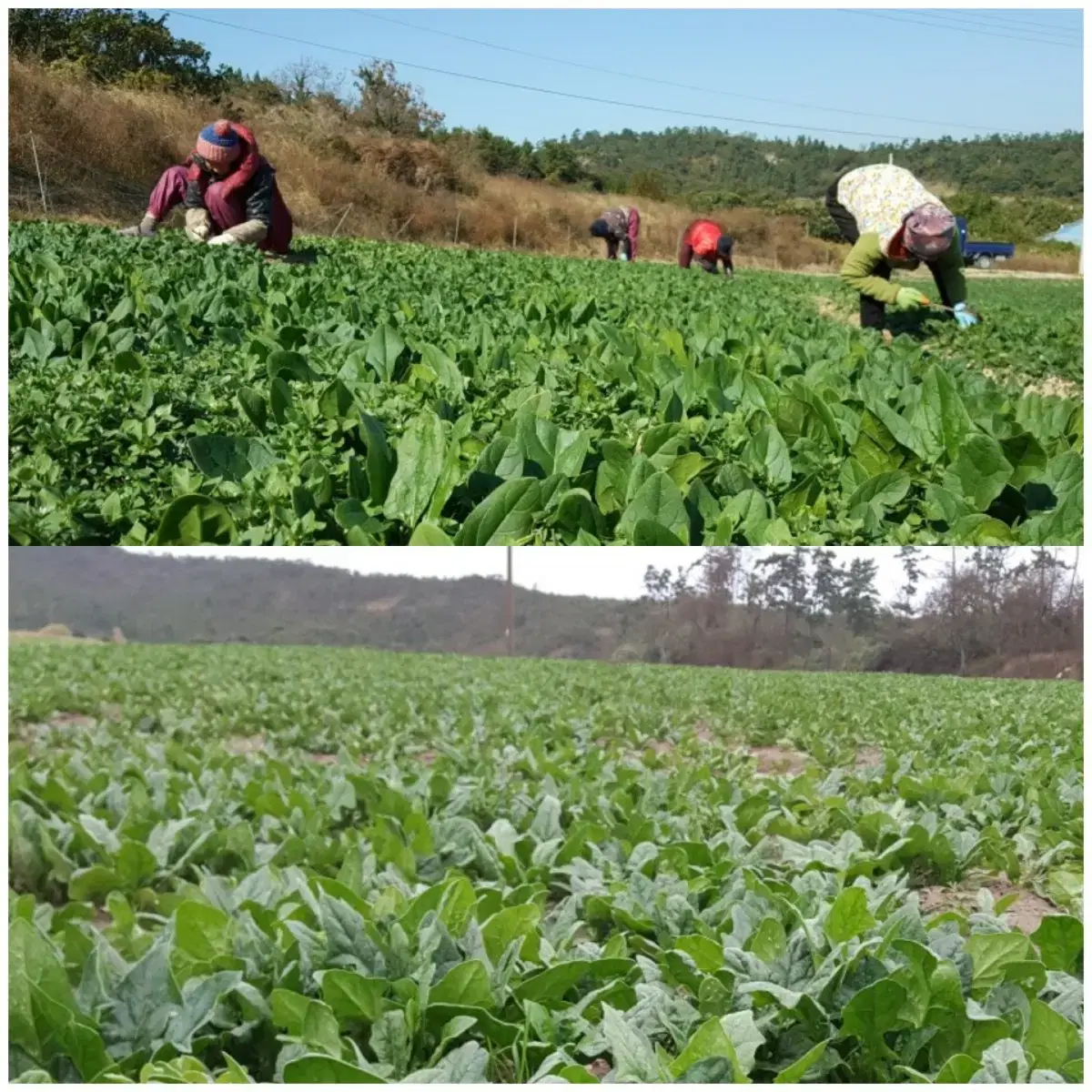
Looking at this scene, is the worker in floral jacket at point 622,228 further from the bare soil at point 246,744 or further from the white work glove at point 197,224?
the bare soil at point 246,744

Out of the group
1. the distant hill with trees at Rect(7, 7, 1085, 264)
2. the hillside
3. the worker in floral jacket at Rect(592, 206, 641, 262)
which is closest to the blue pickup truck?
the distant hill with trees at Rect(7, 7, 1085, 264)

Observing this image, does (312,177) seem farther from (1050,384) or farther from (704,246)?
(1050,384)

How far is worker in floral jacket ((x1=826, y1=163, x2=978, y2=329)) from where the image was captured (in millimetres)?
5453

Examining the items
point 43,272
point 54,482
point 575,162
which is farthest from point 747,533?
point 575,162

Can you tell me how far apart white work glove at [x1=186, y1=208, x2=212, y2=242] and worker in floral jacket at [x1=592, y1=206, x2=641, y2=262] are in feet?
30.4

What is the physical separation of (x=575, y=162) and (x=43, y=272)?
14.5 m

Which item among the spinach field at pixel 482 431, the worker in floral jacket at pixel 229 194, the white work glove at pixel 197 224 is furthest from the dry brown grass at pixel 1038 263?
the spinach field at pixel 482 431

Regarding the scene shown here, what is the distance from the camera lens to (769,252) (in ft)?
72.3

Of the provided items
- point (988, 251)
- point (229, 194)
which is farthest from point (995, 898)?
point (988, 251)

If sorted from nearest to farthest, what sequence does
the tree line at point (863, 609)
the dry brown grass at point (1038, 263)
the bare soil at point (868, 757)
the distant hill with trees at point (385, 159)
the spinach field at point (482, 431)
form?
the tree line at point (863, 609), the bare soil at point (868, 757), the spinach field at point (482, 431), the distant hill with trees at point (385, 159), the dry brown grass at point (1038, 263)

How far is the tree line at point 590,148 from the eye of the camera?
4504 millimetres

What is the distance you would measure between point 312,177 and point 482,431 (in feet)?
41.0

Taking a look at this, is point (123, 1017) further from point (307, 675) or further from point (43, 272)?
point (43, 272)

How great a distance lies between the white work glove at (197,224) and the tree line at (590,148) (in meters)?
1.04
